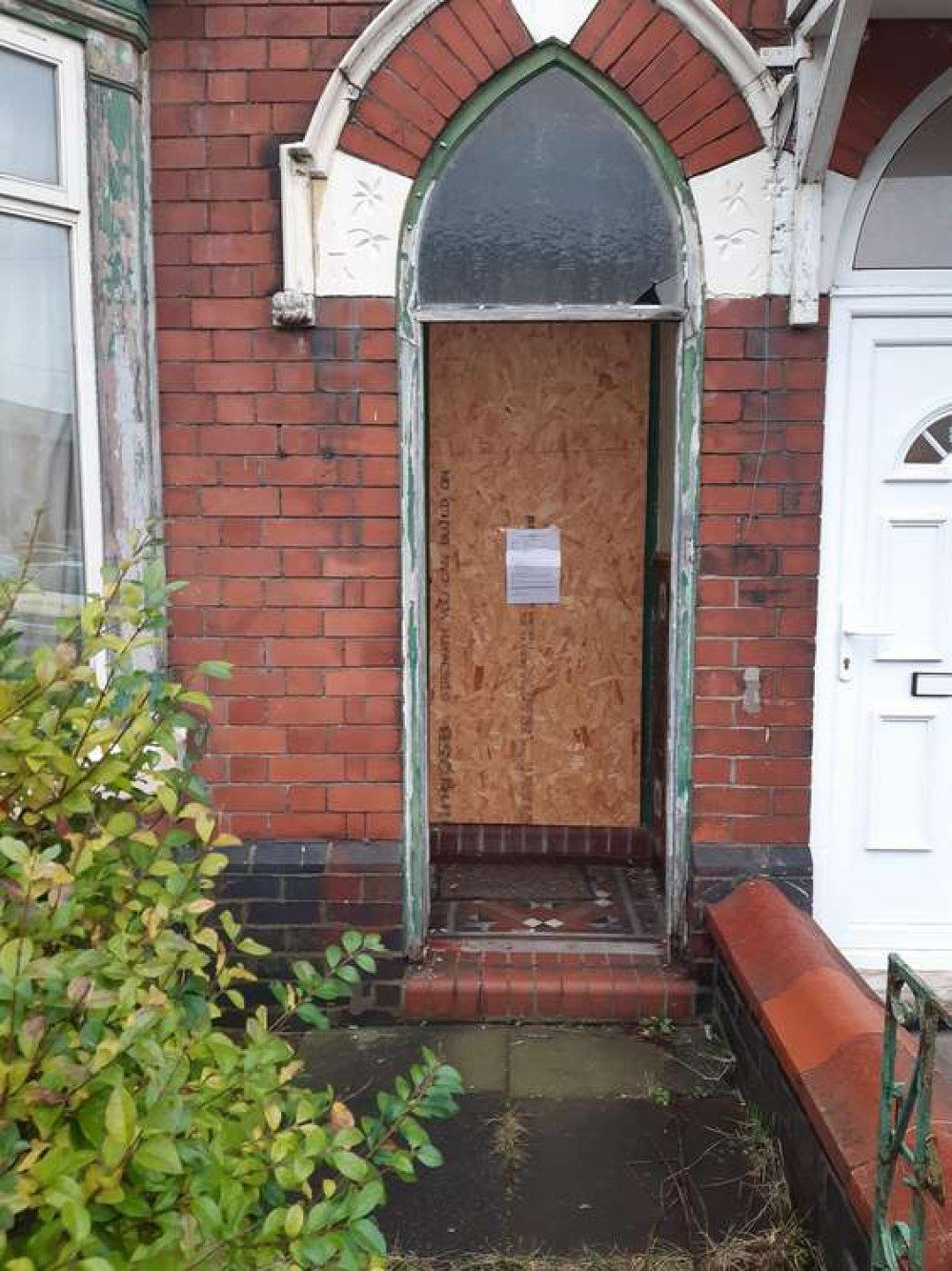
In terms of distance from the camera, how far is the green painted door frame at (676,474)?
3459 millimetres

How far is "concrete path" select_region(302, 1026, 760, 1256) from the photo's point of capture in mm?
2668

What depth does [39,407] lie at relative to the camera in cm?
339

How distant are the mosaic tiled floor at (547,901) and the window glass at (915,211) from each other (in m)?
2.61

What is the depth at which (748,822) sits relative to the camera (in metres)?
3.66

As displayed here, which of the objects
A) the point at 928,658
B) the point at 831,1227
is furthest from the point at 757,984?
the point at 928,658

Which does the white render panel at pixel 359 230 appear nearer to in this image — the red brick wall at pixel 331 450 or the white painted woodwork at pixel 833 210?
the red brick wall at pixel 331 450

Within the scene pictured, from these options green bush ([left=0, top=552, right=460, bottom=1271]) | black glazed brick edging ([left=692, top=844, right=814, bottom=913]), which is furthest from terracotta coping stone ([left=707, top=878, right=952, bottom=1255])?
green bush ([left=0, top=552, right=460, bottom=1271])

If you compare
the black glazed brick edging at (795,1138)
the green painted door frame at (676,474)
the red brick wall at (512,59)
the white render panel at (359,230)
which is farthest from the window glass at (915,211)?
the black glazed brick edging at (795,1138)

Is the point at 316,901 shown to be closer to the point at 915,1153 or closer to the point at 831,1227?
the point at 831,1227

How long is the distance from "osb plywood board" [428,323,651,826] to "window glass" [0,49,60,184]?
1.91 meters

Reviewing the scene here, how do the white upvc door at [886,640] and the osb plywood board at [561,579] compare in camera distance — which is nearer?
the white upvc door at [886,640]

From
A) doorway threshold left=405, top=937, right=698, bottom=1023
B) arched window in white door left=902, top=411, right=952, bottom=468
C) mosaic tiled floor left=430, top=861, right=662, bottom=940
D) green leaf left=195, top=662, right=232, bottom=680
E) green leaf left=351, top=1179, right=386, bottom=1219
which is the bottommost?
doorway threshold left=405, top=937, right=698, bottom=1023

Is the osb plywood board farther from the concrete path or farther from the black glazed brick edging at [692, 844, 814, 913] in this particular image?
the concrete path

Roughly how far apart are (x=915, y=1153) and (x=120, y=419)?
3.04 m
